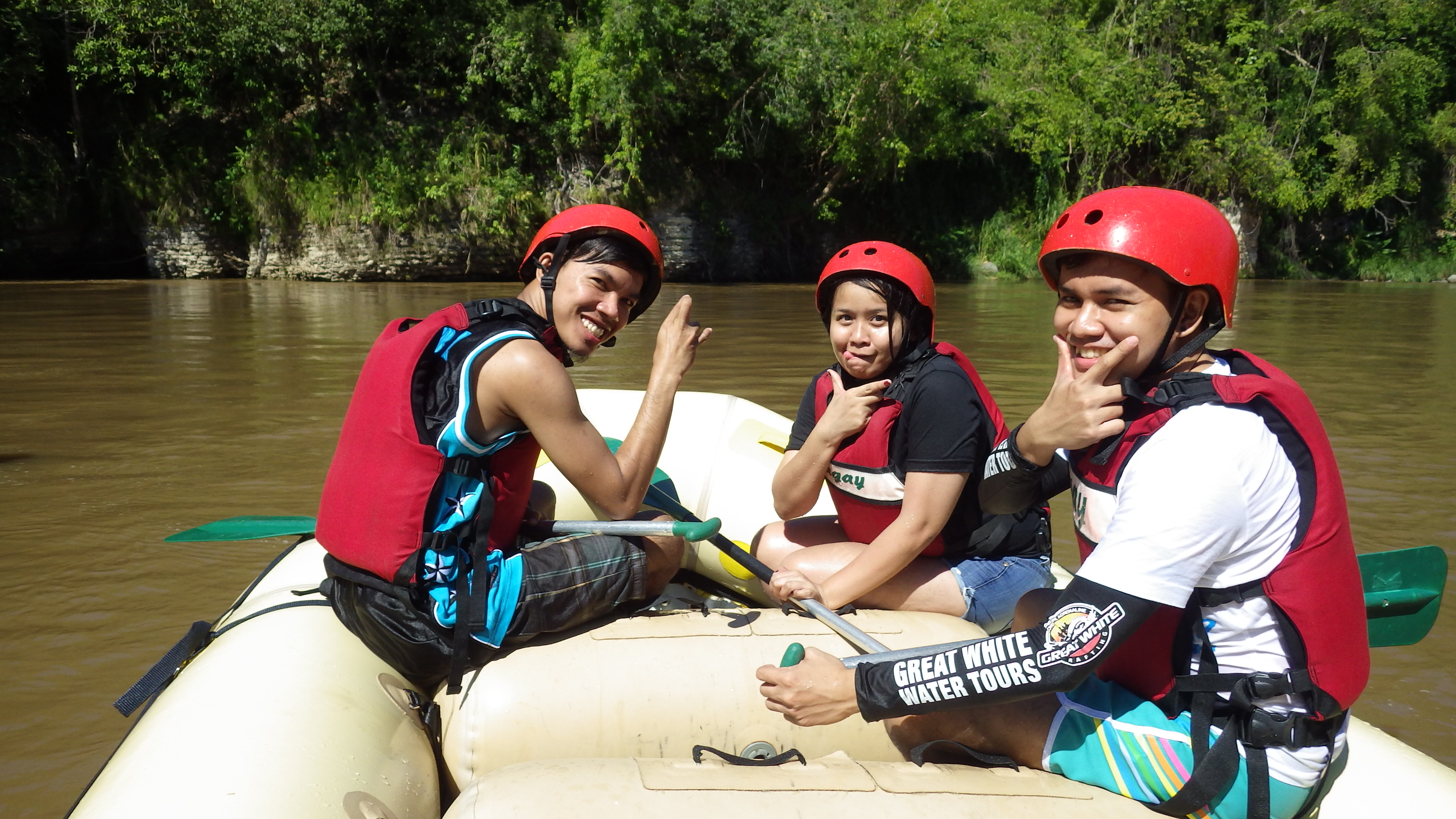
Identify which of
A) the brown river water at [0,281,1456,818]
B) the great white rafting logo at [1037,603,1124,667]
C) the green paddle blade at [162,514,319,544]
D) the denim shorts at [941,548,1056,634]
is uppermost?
the great white rafting logo at [1037,603,1124,667]

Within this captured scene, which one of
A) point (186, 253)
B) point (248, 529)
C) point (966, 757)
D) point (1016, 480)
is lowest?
point (186, 253)

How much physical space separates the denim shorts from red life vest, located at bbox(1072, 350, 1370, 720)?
0.79 m

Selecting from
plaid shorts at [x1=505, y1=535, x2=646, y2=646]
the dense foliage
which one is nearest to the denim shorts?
plaid shorts at [x1=505, y1=535, x2=646, y2=646]

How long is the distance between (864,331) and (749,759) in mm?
1057

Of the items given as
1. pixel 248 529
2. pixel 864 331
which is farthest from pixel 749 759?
pixel 248 529

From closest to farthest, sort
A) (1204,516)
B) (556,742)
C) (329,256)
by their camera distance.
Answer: (1204,516), (556,742), (329,256)

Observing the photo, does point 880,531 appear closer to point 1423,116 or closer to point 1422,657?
point 1422,657

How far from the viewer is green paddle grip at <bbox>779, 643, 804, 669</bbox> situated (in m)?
1.74

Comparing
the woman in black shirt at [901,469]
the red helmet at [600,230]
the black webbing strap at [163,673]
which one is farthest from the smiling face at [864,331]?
the black webbing strap at [163,673]

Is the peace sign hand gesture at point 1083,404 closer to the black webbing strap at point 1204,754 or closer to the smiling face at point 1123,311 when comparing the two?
the smiling face at point 1123,311

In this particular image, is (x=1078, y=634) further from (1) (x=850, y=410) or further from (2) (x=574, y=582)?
(2) (x=574, y=582)

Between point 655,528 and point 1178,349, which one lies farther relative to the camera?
point 655,528

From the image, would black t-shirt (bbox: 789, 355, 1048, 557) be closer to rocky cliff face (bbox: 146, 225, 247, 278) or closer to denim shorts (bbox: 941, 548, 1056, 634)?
denim shorts (bbox: 941, 548, 1056, 634)

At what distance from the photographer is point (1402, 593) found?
2016 mm
